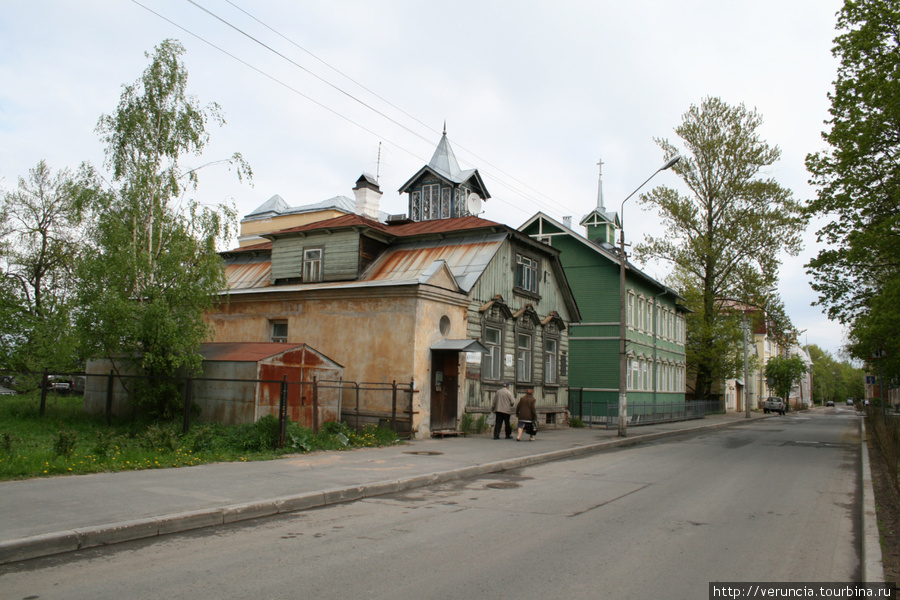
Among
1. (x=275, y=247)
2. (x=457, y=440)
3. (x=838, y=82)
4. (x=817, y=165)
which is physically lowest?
(x=457, y=440)

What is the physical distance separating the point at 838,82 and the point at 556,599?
845 inches

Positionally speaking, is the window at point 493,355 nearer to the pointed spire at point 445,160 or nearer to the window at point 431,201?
the window at point 431,201

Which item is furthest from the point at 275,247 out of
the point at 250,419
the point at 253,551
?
the point at 253,551

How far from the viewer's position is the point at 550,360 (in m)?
25.8

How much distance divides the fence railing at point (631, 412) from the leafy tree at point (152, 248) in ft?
55.7

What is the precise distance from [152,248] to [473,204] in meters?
14.0

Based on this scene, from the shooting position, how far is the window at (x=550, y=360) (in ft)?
83.1

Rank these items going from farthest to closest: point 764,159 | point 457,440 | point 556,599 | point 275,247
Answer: point 764,159
point 275,247
point 457,440
point 556,599

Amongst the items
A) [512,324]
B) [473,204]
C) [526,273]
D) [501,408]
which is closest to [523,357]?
[512,324]

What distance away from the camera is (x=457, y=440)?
18.2 m

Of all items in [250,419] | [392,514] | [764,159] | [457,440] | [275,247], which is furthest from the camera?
[764,159]

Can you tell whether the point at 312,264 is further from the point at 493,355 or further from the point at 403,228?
the point at 493,355

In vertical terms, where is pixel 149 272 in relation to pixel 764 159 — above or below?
below

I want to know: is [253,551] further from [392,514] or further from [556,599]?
[556,599]
